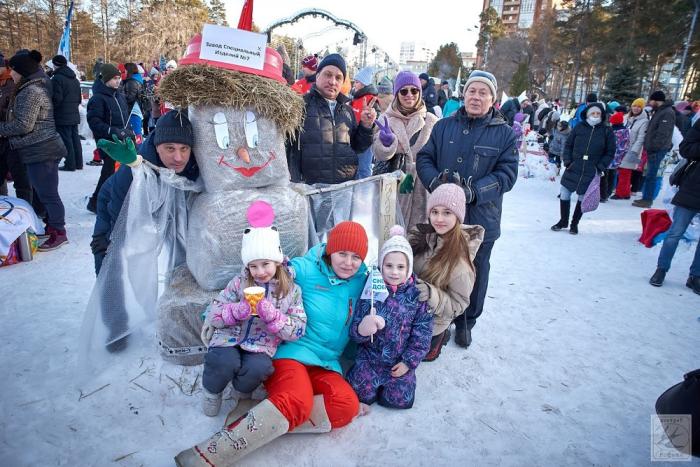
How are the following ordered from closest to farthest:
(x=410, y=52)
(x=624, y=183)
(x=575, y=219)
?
(x=575, y=219) → (x=624, y=183) → (x=410, y=52)

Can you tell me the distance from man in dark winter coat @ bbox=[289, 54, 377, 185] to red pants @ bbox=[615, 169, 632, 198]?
21.8 ft

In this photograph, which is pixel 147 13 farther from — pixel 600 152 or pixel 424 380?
pixel 424 380

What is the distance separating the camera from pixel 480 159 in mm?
2623

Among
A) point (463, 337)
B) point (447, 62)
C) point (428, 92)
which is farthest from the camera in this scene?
point (447, 62)

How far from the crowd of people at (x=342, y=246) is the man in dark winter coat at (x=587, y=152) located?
5.18 ft

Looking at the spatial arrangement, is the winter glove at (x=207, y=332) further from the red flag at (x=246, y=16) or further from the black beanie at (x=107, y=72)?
the black beanie at (x=107, y=72)

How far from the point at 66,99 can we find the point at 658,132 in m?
8.73

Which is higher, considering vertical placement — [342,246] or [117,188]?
[117,188]

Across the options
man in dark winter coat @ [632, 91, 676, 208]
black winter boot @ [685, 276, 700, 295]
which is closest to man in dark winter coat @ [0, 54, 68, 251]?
black winter boot @ [685, 276, 700, 295]

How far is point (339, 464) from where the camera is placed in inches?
71.8

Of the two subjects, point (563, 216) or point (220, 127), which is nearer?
point (220, 127)

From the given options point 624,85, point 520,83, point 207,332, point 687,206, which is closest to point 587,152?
point 687,206

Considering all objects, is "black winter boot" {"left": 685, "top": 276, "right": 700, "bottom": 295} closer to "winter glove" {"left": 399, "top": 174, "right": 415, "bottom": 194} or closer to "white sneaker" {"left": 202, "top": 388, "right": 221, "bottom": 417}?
"winter glove" {"left": 399, "top": 174, "right": 415, "bottom": 194}

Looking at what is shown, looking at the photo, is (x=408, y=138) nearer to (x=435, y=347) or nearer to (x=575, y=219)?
(x=435, y=347)
